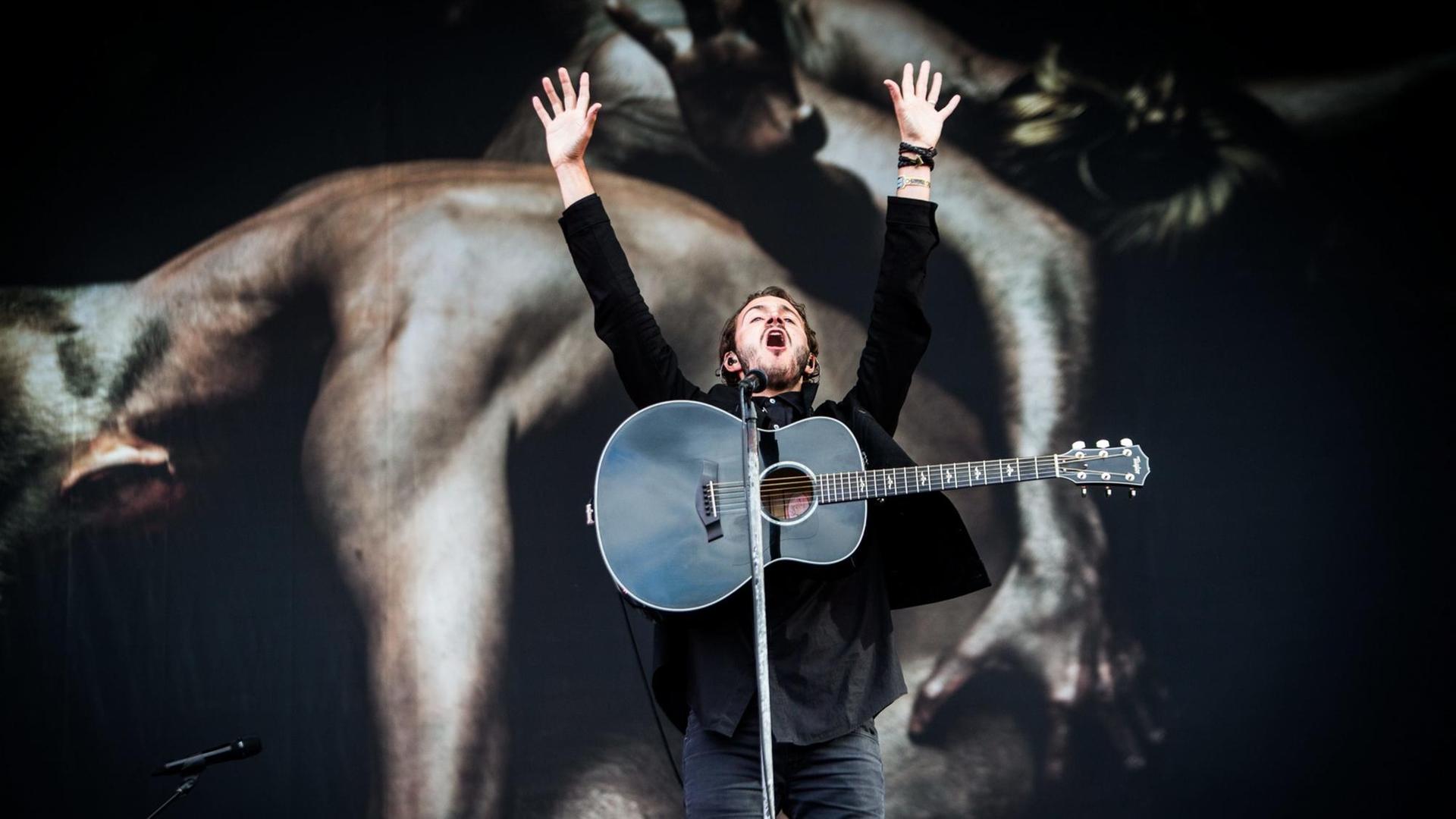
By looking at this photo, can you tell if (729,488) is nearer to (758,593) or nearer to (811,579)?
(811,579)

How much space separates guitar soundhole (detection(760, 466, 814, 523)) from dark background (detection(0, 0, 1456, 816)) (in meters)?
1.56

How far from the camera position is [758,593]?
2254 millimetres

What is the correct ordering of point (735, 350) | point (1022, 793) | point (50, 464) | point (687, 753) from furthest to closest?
point (50, 464)
point (1022, 793)
point (735, 350)
point (687, 753)

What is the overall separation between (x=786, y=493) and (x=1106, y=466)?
0.64m

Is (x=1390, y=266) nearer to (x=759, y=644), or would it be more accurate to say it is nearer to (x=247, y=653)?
(x=759, y=644)

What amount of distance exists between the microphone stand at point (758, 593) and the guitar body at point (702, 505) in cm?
15

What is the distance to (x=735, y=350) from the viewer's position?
2879mm

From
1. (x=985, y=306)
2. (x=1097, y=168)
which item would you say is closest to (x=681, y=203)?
(x=985, y=306)

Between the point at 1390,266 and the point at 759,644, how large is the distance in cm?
283

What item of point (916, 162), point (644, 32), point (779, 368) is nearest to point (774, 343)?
point (779, 368)

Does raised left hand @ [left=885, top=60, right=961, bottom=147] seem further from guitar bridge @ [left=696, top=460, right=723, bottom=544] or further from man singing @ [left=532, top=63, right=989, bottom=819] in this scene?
guitar bridge @ [left=696, top=460, right=723, bottom=544]

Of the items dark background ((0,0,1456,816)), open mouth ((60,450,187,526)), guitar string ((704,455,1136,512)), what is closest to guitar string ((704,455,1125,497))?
guitar string ((704,455,1136,512))

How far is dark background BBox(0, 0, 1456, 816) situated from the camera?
12.6ft

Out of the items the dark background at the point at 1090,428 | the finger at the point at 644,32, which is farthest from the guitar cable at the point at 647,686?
the finger at the point at 644,32
